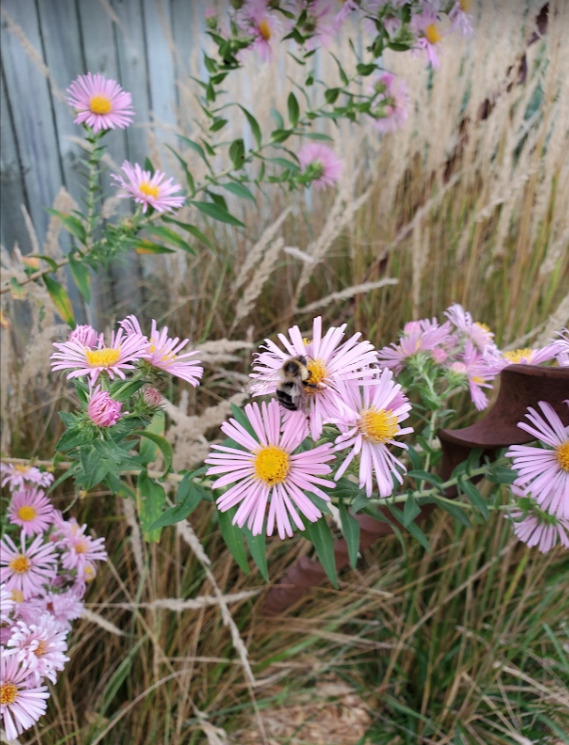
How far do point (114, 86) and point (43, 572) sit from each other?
0.81 m

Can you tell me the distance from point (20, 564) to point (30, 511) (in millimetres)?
77

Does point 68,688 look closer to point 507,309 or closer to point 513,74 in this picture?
point 507,309

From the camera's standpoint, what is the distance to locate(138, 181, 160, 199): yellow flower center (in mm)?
1017

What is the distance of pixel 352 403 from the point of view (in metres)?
0.51

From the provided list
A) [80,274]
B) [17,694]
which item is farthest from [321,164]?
[17,694]

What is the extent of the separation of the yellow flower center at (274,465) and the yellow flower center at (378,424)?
71mm

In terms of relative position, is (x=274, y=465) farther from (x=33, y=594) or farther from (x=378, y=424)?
(x=33, y=594)

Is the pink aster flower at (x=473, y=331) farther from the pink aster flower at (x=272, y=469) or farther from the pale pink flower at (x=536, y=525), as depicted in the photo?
the pink aster flower at (x=272, y=469)

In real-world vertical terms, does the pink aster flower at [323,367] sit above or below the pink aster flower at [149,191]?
below

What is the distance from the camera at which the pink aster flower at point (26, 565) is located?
0.86 meters

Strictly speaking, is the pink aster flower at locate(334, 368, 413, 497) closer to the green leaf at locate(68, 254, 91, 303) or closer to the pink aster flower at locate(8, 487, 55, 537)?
the pink aster flower at locate(8, 487, 55, 537)

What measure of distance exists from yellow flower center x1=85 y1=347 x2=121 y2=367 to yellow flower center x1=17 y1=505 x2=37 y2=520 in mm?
471

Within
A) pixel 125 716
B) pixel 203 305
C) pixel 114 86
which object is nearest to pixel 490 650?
pixel 125 716

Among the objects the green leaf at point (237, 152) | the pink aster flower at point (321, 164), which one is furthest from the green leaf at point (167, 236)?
the pink aster flower at point (321, 164)
